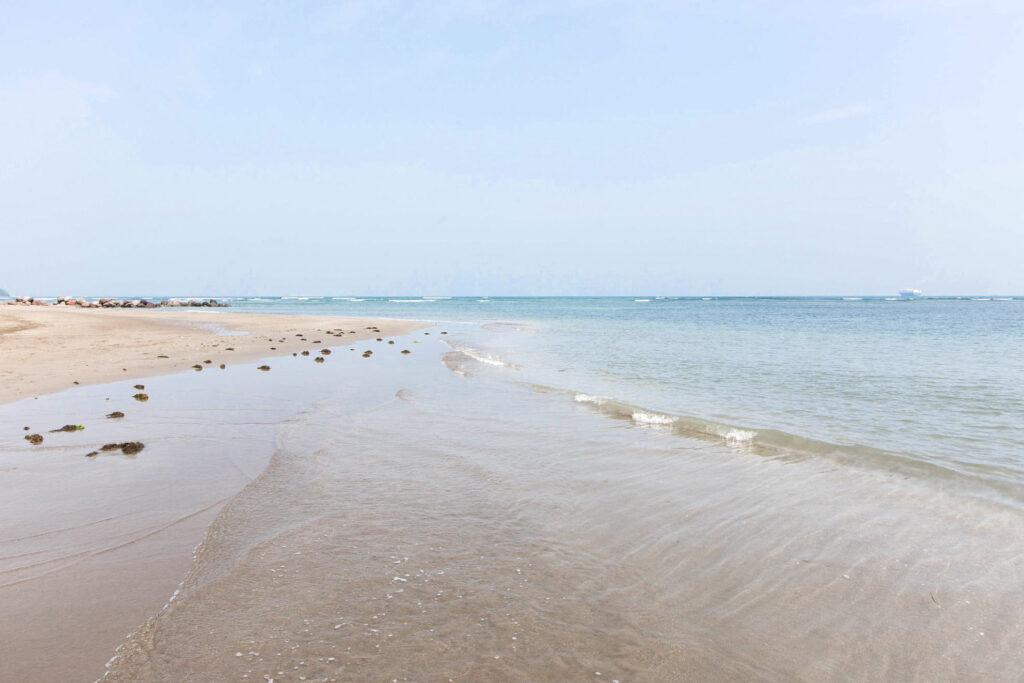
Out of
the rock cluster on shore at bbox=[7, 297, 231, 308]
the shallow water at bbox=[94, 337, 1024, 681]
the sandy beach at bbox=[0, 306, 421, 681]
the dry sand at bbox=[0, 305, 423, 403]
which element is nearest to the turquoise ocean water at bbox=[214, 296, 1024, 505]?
the shallow water at bbox=[94, 337, 1024, 681]

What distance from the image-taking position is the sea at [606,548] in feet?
10.7

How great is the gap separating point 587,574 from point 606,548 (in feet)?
1.77

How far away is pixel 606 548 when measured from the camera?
481cm

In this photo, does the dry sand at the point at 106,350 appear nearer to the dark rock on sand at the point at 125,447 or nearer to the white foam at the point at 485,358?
the dark rock on sand at the point at 125,447

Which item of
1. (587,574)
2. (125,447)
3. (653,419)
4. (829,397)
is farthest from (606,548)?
(829,397)

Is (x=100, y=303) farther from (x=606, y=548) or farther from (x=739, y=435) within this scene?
(x=606, y=548)

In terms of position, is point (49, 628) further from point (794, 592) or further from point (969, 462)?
point (969, 462)

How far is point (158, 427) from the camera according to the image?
877 cm

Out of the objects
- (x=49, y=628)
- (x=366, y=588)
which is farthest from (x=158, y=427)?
(x=366, y=588)

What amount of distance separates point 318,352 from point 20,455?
14028 mm

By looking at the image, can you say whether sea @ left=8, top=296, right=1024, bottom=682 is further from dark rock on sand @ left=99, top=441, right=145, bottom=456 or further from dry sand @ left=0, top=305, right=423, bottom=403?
dry sand @ left=0, top=305, right=423, bottom=403

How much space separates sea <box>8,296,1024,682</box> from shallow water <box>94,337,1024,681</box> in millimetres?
20

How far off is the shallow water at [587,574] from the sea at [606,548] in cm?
2

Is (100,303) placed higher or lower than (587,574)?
higher
